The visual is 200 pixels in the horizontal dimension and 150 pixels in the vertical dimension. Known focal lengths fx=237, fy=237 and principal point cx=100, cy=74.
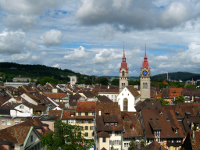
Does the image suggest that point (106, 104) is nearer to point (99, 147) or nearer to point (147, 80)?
point (99, 147)

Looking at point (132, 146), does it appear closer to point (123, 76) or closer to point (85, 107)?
point (85, 107)

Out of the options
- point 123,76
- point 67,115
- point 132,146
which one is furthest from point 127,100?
point 132,146

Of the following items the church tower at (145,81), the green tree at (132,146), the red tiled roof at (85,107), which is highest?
the church tower at (145,81)

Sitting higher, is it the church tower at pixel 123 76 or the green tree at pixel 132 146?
the church tower at pixel 123 76

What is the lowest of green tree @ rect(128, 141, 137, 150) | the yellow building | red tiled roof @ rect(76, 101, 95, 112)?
green tree @ rect(128, 141, 137, 150)

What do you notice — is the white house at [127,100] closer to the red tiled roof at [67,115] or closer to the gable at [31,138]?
the red tiled roof at [67,115]

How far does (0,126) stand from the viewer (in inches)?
1585

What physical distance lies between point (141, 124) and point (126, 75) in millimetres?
55517

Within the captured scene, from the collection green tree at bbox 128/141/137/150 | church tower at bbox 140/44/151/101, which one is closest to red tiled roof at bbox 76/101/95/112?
green tree at bbox 128/141/137/150

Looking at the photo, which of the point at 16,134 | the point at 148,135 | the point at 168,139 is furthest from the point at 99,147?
the point at 16,134

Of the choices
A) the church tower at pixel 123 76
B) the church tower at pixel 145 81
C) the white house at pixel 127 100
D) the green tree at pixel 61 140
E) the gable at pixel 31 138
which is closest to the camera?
the green tree at pixel 61 140

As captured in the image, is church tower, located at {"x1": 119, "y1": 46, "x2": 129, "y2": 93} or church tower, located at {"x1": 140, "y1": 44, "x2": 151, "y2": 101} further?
church tower, located at {"x1": 119, "y1": 46, "x2": 129, "y2": 93}

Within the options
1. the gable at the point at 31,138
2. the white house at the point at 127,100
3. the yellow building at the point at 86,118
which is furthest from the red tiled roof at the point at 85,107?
the white house at the point at 127,100

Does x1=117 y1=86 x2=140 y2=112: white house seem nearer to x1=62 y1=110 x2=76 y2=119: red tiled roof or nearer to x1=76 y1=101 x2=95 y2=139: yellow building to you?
x1=76 y1=101 x2=95 y2=139: yellow building
